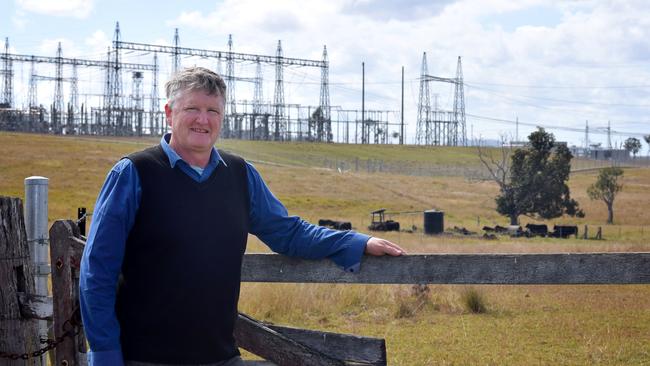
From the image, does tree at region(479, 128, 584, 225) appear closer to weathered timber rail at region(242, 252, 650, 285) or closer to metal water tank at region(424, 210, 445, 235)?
metal water tank at region(424, 210, 445, 235)

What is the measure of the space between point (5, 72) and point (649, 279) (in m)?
109

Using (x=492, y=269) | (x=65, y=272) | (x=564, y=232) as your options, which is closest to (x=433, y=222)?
(x=564, y=232)

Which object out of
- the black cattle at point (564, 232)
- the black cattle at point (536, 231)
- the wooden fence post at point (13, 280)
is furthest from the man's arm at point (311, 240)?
the black cattle at point (564, 232)

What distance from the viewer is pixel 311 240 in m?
4.26

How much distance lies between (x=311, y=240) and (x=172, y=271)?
90 centimetres

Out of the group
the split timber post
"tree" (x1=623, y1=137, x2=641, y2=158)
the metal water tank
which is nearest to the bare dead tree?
the metal water tank

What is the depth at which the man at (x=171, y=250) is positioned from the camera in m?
3.49

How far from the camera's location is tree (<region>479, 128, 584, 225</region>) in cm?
3872

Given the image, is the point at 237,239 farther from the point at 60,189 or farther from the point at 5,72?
the point at 5,72

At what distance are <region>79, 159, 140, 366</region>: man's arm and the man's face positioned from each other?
31cm

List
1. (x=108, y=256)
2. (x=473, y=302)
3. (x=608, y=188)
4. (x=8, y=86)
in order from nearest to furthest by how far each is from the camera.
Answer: (x=108, y=256)
(x=473, y=302)
(x=608, y=188)
(x=8, y=86)

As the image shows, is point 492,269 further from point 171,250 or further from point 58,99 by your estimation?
point 58,99

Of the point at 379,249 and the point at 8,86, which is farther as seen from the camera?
the point at 8,86

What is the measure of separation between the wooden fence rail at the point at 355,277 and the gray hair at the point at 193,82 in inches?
38.4
